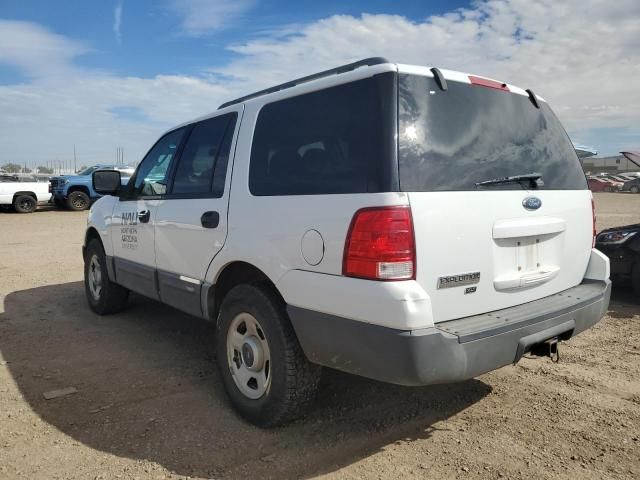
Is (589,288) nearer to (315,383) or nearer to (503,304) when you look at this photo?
(503,304)

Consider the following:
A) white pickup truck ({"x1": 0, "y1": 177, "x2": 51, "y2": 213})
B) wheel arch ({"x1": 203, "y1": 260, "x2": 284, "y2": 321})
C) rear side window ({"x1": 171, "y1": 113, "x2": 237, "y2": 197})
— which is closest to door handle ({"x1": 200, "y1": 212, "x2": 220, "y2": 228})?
rear side window ({"x1": 171, "y1": 113, "x2": 237, "y2": 197})

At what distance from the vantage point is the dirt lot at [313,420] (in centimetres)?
272

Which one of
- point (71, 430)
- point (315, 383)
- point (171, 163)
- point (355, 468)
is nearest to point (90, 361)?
point (71, 430)

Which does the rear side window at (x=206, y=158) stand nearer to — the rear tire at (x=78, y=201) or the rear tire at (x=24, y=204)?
the rear tire at (x=78, y=201)

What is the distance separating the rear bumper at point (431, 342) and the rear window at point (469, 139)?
0.68m

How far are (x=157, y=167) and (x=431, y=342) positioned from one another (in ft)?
9.98

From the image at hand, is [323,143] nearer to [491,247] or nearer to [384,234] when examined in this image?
[384,234]

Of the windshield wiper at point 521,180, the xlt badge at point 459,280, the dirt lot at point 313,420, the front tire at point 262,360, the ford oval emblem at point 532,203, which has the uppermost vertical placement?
the windshield wiper at point 521,180

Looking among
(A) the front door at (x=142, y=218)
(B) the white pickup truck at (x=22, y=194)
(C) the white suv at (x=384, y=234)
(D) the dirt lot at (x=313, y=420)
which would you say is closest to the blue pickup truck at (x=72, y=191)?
(B) the white pickup truck at (x=22, y=194)

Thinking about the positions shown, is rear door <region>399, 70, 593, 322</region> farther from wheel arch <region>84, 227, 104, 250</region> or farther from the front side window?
wheel arch <region>84, 227, 104, 250</region>

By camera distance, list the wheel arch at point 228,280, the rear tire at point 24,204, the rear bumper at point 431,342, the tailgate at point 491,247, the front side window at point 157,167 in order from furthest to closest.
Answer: the rear tire at point 24,204 → the front side window at point 157,167 → the wheel arch at point 228,280 → the tailgate at point 491,247 → the rear bumper at point 431,342

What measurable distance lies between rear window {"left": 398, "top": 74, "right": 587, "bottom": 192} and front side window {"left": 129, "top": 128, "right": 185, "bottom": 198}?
2.33 metres

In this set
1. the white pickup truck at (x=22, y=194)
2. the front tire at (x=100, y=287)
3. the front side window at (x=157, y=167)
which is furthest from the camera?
the white pickup truck at (x=22, y=194)

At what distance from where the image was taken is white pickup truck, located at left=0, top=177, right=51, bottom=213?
64.6ft
